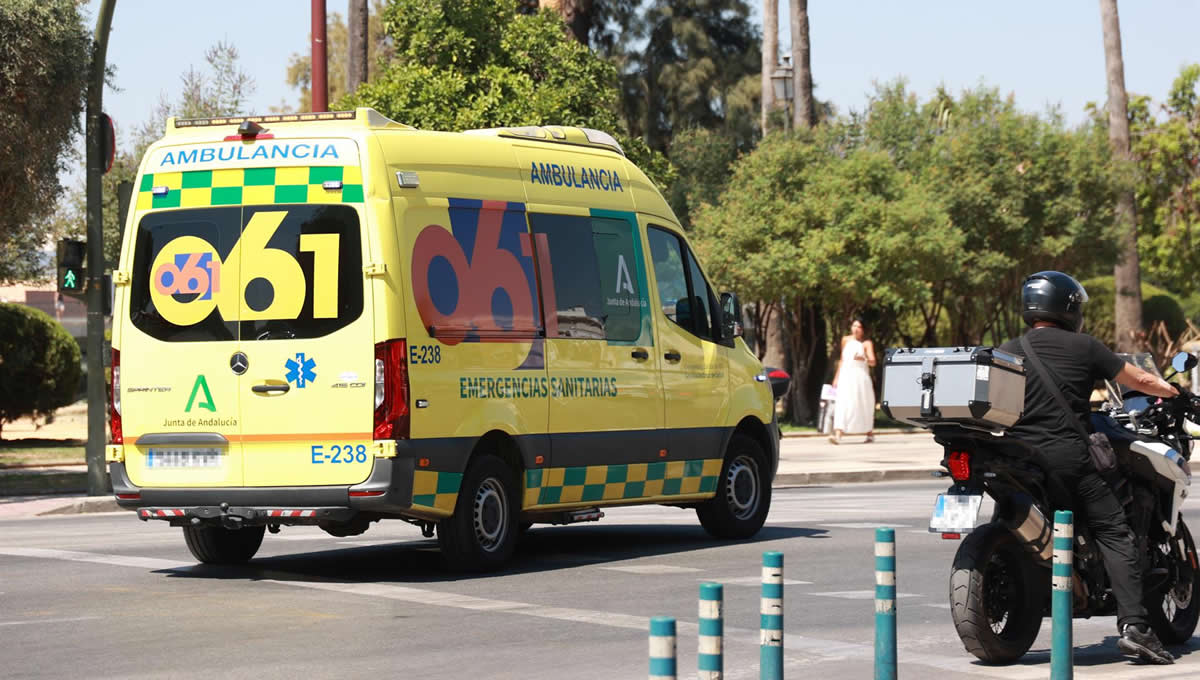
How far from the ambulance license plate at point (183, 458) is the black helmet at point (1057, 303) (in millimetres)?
5335

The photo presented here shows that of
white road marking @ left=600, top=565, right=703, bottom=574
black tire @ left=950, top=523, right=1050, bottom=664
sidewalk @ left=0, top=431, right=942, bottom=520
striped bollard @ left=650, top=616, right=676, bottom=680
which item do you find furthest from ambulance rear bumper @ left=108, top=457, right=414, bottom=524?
sidewalk @ left=0, top=431, right=942, bottom=520

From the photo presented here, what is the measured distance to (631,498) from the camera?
12.9 m

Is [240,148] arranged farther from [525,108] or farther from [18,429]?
[18,429]

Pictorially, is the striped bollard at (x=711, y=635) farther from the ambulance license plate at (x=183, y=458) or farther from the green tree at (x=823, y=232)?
the green tree at (x=823, y=232)

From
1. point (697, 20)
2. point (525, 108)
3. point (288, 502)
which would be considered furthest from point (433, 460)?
point (697, 20)

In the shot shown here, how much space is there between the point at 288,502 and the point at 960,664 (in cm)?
454

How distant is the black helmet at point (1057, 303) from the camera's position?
8.30m

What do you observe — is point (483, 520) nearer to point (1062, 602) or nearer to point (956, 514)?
point (956, 514)

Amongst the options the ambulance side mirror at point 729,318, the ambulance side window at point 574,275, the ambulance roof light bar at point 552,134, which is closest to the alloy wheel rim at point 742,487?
the ambulance side mirror at point 729,318

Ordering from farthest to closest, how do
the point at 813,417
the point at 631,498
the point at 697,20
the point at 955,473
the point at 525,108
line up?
the point at 697,20, the point at 813,417, the point at 525,108, the point at 631,498, the point at 955,473

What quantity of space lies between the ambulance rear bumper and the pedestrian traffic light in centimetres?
847

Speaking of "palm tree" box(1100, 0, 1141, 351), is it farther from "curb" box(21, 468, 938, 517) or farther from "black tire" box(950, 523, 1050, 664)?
"black tire" box(950, 523, 1050, 664)

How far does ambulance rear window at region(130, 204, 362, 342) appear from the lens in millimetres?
11062

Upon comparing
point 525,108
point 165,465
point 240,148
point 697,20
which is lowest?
point 165,465
